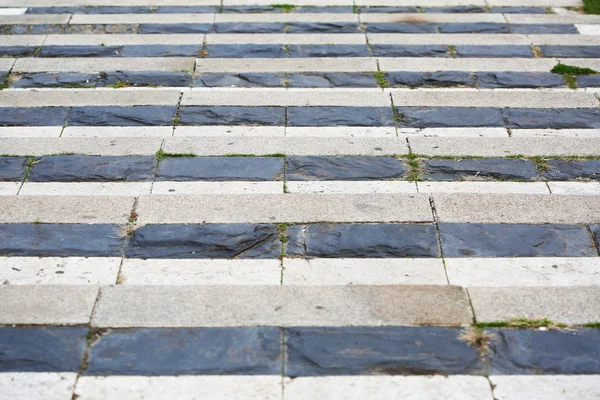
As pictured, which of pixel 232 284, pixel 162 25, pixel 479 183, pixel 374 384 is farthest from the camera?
pixel 162 25

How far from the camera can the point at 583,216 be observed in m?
4.95

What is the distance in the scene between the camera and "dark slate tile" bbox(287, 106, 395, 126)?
6023mm

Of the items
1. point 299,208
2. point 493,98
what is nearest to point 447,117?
point 493,98

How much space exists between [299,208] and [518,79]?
2863 mm

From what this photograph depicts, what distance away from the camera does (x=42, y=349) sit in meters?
3.88

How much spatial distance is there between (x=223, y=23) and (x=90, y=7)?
158cm

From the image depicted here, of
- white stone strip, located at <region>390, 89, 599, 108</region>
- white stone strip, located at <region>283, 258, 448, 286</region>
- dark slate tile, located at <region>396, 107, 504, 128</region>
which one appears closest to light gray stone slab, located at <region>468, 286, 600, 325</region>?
white stone strip, located at <region>283, 258, 448, 286</region>

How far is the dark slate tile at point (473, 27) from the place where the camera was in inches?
304

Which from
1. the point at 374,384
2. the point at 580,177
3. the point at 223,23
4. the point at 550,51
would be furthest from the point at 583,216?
the point at 223,23

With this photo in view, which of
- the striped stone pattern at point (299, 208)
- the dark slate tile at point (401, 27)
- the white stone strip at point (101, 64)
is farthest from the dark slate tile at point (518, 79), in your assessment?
the white stone strip at point (101, 64)

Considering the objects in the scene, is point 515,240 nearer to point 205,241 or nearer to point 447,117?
point 447,117

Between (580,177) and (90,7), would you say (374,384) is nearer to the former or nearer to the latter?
(580,177)

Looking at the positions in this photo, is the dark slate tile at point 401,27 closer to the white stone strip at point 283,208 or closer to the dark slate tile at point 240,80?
the dark slate tile at point 240,80

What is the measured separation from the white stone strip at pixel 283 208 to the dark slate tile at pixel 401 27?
3.10m
